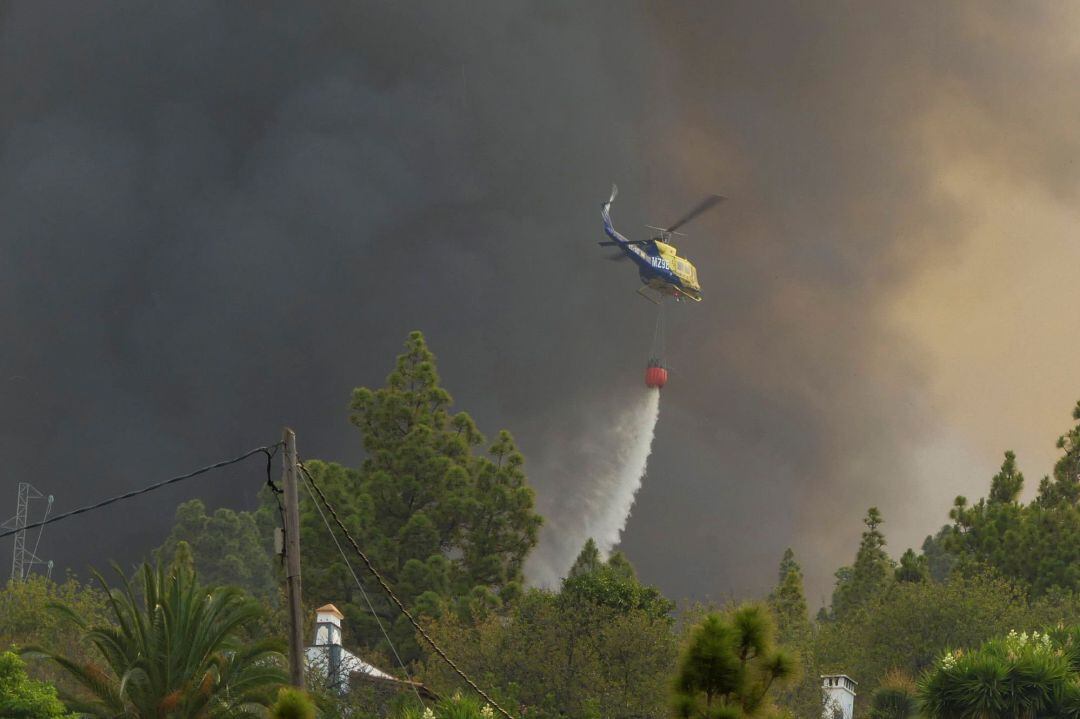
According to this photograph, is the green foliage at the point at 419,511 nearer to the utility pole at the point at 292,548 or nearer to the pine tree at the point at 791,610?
the pine tree at the point at 791,610

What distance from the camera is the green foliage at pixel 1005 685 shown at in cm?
3844

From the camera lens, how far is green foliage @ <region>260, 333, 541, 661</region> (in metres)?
86.6

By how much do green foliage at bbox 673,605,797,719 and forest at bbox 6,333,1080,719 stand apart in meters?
0.03

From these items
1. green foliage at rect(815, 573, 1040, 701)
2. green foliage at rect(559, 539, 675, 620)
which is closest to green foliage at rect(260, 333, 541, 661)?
green foliage at rect(559, 539, 675, 620)

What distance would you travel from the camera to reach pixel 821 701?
63000 mm

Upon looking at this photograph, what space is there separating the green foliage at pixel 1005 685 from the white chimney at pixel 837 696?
74.1ft

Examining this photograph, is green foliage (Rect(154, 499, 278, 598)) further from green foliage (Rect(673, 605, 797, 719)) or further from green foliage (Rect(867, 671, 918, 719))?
green foliage (Rect(673, 605, 797, 719))

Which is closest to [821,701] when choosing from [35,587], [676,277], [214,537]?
[35,587]

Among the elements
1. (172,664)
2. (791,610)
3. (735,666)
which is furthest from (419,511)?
(735,666)

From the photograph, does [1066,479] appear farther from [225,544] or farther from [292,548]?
[225,544]

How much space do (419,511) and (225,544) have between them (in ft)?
291

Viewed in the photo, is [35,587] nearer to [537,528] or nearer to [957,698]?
[537,528]

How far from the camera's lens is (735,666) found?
1009 inches

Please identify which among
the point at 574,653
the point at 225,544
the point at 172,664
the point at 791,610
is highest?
the point at 225,544
